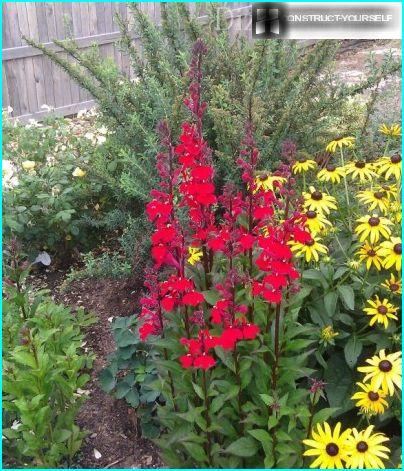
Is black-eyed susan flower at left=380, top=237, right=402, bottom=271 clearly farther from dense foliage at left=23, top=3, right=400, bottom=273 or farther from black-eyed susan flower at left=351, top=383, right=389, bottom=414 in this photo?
dense foliage at left=23, top=3, right=400, bottom=273

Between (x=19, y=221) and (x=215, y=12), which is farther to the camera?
(x=215, y=12)

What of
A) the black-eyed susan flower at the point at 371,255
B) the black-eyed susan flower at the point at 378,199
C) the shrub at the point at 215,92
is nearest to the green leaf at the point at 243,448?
the black-eyed susan flower at the point at 371,255

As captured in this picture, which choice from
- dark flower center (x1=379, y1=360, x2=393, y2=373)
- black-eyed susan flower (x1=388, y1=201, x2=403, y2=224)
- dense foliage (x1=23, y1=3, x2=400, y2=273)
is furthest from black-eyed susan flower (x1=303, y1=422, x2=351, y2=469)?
dense foliage (x1=23, y1=3, x2=400, y2=273)

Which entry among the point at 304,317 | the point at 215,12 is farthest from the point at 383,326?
the point at 215,12

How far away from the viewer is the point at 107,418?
9.00 ft

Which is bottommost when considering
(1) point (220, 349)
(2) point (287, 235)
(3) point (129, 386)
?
(3) point (129, 386)

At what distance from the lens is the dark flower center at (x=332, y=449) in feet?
6.23

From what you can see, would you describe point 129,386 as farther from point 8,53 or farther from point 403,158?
point 8,53

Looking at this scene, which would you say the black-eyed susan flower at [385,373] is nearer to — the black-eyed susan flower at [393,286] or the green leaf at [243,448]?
the black-eyed susan flower at [393,286]

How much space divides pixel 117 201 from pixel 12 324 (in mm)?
1485

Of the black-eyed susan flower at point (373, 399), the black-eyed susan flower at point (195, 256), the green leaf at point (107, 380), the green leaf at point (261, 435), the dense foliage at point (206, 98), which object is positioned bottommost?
the green leaf at point (107, 380)

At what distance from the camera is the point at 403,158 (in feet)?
8.10

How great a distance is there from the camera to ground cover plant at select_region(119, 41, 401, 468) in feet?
6.05

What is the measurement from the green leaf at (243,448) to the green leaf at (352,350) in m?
0.51
